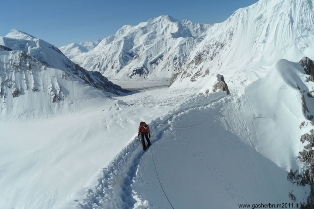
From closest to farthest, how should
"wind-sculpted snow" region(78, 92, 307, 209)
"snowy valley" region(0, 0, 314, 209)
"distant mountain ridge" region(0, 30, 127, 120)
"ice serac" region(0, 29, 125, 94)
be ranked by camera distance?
"wind-sculpted snow" region(78, 92, 307, 209), "snowy valley" region(0, 0, 314, 209), "distant mountain ridge" region(0, 30, 127, 120), "ice serac" region(0, 29, 125, 94)

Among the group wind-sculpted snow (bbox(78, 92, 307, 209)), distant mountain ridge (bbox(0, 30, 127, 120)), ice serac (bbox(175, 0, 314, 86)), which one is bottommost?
wind-sculpted snow (bbox(78, 92, 307, 209))

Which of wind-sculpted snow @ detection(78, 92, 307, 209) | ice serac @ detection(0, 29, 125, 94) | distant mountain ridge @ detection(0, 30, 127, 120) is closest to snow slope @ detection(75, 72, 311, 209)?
wind-sculpted snow @ detection(78, 92, 307, 209)

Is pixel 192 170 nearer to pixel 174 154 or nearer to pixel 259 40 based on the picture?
pixel 174 154

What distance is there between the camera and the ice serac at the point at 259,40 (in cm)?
8612

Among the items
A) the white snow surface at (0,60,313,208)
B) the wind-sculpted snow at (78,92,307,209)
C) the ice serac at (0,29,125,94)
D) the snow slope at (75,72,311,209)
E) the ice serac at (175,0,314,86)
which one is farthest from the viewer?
the ice serac at (0,29,125,94)

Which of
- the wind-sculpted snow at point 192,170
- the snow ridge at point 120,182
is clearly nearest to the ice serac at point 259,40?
the wind-sculpted snow at point 192,170

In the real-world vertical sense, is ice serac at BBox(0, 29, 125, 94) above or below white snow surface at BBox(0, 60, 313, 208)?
above

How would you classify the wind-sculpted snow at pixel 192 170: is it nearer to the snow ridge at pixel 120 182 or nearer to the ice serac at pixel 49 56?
the snow ridge at pixel 120 182

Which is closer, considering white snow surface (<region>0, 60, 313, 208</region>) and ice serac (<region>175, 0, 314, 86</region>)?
white snow surface (<region>0, 60, 313, 208</region>)

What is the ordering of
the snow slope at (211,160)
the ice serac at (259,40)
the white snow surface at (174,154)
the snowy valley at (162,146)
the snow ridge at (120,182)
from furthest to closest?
the ice serac at (259,40)
the snowy valley at (162,146)
the white snow surface at (174,154)
the snow slope at (211,160)
the snow ridge at (120,182)

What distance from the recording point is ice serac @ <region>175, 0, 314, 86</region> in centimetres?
8612

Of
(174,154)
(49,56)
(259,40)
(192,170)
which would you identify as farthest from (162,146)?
(49,56)

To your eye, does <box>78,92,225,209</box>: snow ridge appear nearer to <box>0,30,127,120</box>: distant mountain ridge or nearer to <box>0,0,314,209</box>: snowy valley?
<box>0,0,314,209</box>: snowy valley

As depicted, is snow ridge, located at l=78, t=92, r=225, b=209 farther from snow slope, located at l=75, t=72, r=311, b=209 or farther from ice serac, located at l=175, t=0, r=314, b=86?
ice serac, located at l=175, t=0, r=314, b=86
